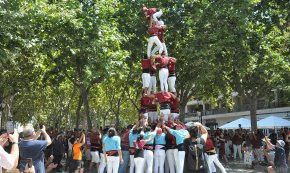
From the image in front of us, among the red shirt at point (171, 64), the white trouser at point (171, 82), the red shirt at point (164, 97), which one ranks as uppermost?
the red shirt at point (171, 64)

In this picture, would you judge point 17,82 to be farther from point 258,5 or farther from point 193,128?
point 193,128

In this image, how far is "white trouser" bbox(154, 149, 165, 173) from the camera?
39.7ft

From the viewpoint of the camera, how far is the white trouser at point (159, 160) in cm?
1211

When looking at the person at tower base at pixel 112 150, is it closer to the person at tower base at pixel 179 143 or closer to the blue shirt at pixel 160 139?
the blue shirt at pixel 160 139

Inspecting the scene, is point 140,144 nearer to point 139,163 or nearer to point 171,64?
point 139,163

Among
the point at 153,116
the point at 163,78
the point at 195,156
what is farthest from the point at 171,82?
the point at 195,156

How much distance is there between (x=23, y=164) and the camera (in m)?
7.79

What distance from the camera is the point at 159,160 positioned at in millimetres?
12188

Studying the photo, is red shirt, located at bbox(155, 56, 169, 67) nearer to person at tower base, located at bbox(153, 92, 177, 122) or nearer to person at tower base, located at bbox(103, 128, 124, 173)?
person at tower base, located at bbox(153, 92, 177, 122)

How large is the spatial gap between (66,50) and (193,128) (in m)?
9.75

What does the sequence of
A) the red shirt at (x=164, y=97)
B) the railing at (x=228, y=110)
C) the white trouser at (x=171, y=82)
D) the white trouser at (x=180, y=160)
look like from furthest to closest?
the railing at (x=228, y=110) → the white trouser at (x=171, y=82) → the red shirt at (x=164, y=97) → the white trouser at (x=180, y=160)

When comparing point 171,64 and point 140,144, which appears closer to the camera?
point 140,144

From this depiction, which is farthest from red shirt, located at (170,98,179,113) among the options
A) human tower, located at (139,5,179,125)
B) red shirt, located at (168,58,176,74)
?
red shirt, located at (168,58,176,74)

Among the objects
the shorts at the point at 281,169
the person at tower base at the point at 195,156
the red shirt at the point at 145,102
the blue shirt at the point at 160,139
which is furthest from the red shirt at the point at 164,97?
the person at tower base at the point at 195,156
